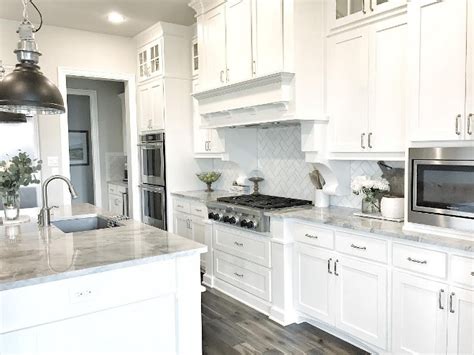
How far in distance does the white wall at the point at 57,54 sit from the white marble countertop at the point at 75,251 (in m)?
2.38

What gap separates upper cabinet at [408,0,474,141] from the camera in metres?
2.09

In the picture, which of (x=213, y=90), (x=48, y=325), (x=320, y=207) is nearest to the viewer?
(x=48, y=325)

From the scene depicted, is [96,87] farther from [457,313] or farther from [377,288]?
A: [457,313]

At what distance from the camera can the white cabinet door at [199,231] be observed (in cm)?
422

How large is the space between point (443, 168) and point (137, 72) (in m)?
4.19

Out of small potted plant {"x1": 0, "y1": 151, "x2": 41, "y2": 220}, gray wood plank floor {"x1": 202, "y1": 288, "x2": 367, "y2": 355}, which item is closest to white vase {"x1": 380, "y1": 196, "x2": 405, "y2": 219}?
gray wood plank floor {"x1": 202, "y1": 288, "x2": 367, "y2": 355}

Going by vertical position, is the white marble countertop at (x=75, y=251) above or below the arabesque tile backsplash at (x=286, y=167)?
below

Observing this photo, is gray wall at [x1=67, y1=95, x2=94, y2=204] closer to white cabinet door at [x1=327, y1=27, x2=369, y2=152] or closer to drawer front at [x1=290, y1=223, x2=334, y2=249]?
drawer front at [x1=290, y1=223, x2=334, y2=249]

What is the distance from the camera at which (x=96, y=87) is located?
6.71 metres

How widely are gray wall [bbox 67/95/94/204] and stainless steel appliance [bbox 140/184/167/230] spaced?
243cm

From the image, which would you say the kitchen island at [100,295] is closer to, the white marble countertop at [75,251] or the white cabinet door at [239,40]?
the white marble countertop at [75,251]

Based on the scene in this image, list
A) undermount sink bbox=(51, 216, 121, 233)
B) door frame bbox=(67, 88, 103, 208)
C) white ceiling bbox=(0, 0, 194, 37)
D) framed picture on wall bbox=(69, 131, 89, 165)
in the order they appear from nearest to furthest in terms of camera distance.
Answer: undermount sink bbox=(51, 216, 121, 233) < white ceiling bbox=(0, 0, 194, 37) < door frame bbox=(67, 88, 103, 208) < framed picture on wall bbox=(69, 131, 89, 165)

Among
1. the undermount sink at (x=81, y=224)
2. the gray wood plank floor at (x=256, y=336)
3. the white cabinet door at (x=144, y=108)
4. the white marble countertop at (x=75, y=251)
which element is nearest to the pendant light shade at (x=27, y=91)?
the white marble countertop at (x=75, y=251)

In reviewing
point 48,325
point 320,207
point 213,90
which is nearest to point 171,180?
point 213,90
